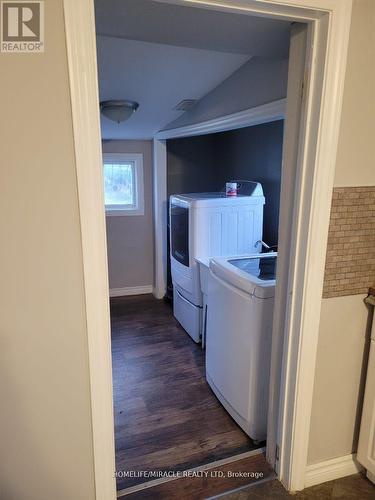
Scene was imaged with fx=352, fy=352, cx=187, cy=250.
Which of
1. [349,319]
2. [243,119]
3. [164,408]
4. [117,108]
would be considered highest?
[117,108]

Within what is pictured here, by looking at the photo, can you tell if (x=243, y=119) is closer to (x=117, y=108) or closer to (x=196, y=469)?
(x=117, y=108)

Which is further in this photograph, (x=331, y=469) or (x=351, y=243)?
(x=331, y=469)

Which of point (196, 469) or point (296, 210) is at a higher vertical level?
point (296, 210)

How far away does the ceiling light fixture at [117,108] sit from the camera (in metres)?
2.47

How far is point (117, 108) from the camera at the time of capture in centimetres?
250

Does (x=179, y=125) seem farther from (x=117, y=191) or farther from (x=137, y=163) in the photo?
(x=117, y=191)

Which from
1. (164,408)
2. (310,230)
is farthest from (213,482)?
(310,230)

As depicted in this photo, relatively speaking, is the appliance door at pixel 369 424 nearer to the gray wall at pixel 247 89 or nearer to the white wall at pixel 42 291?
the white wall at pixel 42 291

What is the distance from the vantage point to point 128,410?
230 cm

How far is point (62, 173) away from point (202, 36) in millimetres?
900

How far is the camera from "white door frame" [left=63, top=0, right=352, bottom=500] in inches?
38.8

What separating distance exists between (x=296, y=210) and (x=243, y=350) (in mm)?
907

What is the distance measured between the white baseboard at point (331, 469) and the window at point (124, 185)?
3.20 m

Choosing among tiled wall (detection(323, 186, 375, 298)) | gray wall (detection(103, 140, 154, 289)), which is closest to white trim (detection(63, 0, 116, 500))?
tiled wall (detection(323, 186, 375, 298))
